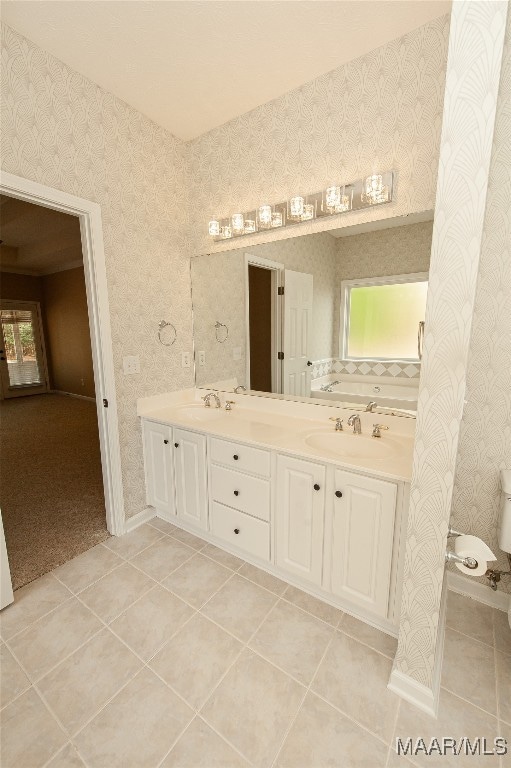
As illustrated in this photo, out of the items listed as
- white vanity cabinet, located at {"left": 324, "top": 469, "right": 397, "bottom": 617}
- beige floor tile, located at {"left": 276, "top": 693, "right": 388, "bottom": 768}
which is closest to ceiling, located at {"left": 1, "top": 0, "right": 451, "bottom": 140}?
white vanity cabinet, located at {"left": 324, "top": 469, "right": 397, "bottom": 617}

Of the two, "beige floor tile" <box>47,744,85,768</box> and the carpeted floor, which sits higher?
the carpeted floor

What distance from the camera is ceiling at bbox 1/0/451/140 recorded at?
1.47 meters

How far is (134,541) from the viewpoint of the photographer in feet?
7.29

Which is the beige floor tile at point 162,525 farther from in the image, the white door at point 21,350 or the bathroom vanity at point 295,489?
the white door at point 21,350

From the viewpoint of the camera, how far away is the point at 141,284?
2.25 metres

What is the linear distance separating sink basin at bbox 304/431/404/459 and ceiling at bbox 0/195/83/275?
334 centimetres

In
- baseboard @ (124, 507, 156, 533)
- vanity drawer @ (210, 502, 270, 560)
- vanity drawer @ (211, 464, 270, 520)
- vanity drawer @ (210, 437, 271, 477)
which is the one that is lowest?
baseboard @ (124, 507, 156, 533)

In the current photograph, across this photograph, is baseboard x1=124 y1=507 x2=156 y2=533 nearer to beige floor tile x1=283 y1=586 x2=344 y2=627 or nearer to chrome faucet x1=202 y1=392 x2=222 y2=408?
chrome faucet x1=202 y1=392 x2=222 y2=408

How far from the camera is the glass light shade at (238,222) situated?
2219 mm

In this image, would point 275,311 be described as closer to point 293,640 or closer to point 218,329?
point 218,329

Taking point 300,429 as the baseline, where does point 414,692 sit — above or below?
below

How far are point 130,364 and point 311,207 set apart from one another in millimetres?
1513

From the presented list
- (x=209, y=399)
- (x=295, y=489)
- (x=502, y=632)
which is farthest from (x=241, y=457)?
(x=502, y=632)

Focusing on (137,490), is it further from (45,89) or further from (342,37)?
(342,37)
